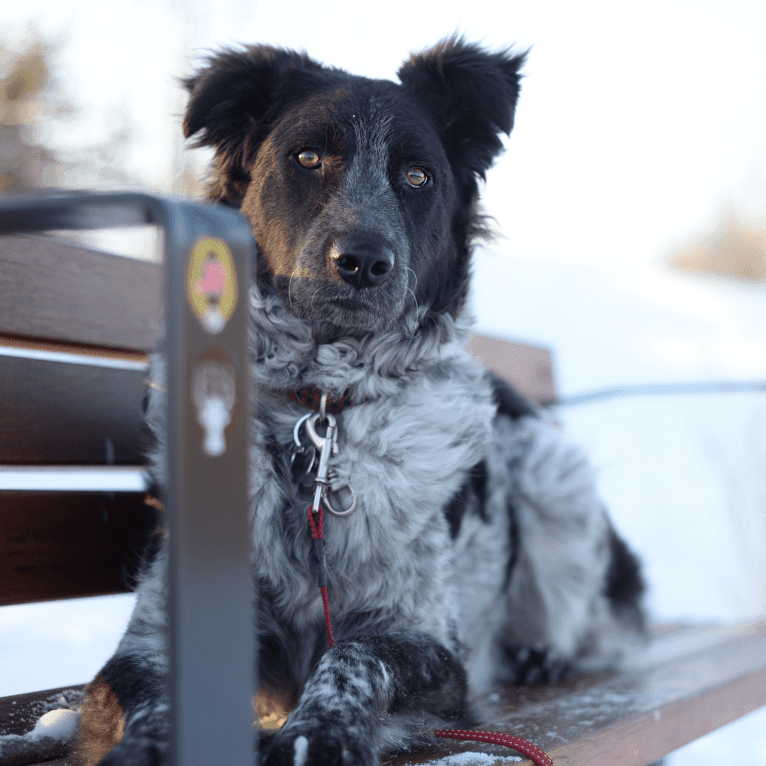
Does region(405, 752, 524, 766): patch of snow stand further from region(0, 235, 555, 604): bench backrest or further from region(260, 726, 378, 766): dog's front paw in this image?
region(0, 235, 555, 604): bench backrest

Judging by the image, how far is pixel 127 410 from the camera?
2.10m

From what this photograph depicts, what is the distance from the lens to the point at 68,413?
6.33ft

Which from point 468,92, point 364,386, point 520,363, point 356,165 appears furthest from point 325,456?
point 520,363

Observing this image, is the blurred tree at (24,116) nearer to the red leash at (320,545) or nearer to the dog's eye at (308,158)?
the dog's eye at (308,158)

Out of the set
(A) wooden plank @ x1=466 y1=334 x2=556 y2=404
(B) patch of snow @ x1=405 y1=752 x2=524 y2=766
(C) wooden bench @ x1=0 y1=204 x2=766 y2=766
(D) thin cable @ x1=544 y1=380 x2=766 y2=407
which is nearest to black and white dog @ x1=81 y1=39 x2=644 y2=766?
(B) patch of snow @ x1=405 y1=752 x2=524 y2=766

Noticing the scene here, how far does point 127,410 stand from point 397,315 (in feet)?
2.87

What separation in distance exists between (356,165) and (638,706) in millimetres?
1507

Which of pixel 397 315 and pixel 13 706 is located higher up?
pixel 397 315

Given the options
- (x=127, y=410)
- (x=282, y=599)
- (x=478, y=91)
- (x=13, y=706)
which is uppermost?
(x=478, y=91)

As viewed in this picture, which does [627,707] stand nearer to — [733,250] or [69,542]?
[69,542]

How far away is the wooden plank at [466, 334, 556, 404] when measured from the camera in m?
3.55

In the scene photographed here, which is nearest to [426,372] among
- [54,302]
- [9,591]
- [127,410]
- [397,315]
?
[397,315]

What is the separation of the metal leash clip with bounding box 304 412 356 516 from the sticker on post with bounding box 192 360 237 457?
0.81 metres

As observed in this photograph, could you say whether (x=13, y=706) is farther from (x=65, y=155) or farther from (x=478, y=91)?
(x=65, y=155)
